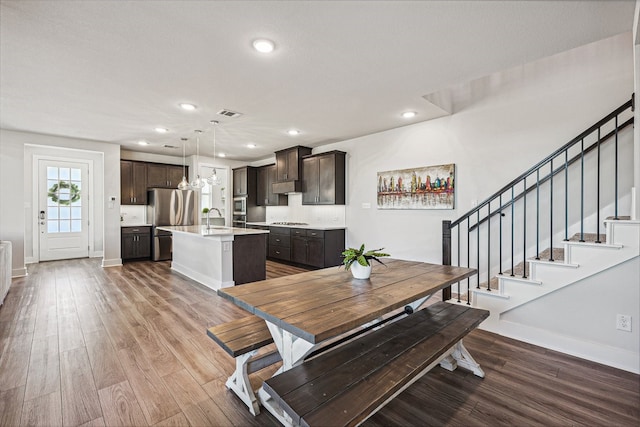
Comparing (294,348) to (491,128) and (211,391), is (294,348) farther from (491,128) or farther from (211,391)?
(491,128)

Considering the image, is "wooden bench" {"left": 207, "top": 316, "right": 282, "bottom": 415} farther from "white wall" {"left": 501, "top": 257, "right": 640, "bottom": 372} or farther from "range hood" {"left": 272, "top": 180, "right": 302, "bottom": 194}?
"range hood" {"left": 272, "top": 180, "right": 302, "bottom": 194}

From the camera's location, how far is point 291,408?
119 centimetres

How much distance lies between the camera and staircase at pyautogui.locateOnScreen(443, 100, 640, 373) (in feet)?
7.64

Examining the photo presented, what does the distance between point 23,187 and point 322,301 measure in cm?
637

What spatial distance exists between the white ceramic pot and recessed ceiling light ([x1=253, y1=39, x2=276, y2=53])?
1869 millimetres

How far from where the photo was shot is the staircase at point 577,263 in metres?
2.33

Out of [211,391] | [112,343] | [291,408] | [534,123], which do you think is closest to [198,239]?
[112,343]

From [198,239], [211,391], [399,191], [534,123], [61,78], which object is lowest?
[211,391]

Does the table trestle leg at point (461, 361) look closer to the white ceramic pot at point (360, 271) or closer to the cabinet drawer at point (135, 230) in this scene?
the white ceramic pot at point (360, 271)

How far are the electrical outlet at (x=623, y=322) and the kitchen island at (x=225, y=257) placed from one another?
13.6 feet

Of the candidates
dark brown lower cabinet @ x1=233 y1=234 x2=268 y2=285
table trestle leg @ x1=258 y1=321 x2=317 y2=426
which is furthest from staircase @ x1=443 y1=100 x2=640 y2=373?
dark brown lower cabinet @ x1=233 y1=234 x2=268 y2=285

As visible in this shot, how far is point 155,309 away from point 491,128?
4.79m

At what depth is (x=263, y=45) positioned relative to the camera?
7.98ft

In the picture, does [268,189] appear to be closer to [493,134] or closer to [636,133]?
[493,134]
